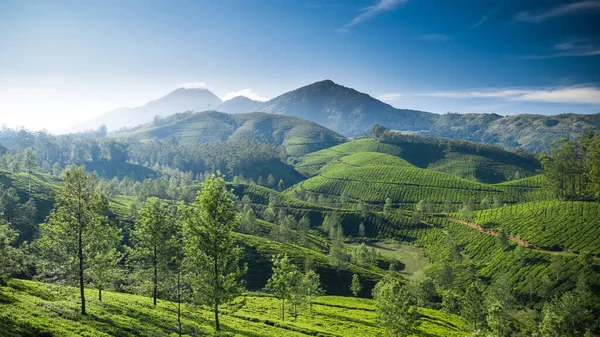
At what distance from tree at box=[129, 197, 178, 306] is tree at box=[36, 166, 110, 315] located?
866 cm

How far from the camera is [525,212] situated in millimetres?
165625

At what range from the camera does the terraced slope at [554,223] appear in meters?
130

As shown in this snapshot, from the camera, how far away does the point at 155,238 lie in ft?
139

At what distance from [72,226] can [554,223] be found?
18588 cm

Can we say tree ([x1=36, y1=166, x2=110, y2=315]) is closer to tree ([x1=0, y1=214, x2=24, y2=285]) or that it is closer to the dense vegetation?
the dense vegetation

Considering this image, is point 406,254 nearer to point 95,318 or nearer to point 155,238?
point 155,238

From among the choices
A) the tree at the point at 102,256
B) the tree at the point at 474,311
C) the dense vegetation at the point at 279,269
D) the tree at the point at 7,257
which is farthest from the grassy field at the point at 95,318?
the tree at the point at 474,311

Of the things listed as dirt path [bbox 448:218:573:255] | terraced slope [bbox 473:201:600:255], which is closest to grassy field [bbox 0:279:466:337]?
dirt path [bbox 448:218:573:255]

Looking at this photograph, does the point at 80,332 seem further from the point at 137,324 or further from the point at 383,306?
the point at 383,306

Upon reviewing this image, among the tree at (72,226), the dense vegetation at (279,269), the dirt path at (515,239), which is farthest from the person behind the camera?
the dirt path at (515,239)

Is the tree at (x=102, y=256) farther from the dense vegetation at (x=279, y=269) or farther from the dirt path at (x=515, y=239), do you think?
the dirt path at (x=515, y=239)

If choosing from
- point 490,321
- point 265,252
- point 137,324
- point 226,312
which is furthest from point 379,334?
point 265,252

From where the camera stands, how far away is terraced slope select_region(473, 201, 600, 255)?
130 meters

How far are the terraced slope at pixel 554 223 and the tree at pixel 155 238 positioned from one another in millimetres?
154746
